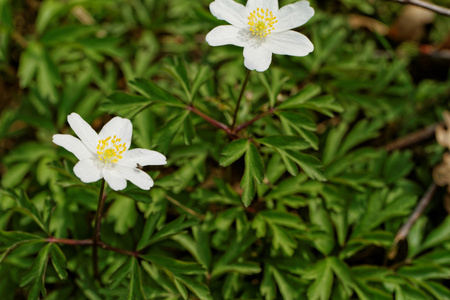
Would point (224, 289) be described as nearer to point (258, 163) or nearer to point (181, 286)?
point (181, 286)

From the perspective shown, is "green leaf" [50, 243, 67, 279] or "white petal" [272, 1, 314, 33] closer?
"green leaf" [50, 243, 67, 279]

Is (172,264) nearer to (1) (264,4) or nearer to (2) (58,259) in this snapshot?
(2) (58,259)

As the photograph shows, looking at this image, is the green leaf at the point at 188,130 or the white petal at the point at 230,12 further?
the green leaf at the point at 188,130

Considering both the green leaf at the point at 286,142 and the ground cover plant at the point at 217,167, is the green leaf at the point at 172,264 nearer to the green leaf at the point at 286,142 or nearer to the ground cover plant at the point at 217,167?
the ground cover plant at the point at 217,167

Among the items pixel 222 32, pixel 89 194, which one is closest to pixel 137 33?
pixel 89 194

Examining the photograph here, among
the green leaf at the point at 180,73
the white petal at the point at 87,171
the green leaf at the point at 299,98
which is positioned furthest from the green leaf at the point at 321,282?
the white petal at the point at 87,171

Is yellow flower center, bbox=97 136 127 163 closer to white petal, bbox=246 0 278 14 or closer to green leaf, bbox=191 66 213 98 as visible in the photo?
green leaf, bbox=191 66 213 98

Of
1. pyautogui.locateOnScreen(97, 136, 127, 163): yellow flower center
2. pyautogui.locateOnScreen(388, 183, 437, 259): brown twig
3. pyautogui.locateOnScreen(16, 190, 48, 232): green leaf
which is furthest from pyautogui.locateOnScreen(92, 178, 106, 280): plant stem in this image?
pyautogui.locateOnScreen(388, 183, 437, 259): brown twig
